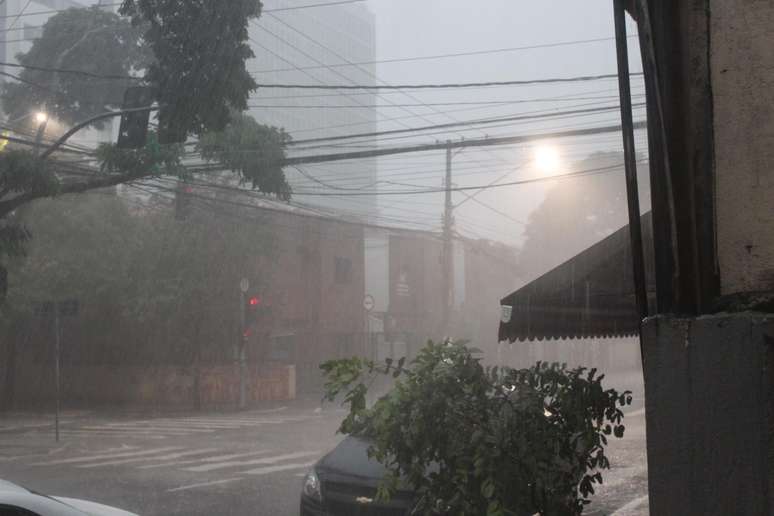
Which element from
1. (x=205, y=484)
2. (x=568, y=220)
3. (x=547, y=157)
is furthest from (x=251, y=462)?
(x=568, y=220)

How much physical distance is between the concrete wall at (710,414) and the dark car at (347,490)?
15.5ft

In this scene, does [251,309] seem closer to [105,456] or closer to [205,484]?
[105,456]

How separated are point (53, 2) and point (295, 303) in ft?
183

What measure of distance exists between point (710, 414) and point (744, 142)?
905mm

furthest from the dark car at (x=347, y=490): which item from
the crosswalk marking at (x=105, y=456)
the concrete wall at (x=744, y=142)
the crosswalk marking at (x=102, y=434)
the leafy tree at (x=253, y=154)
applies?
the crosswalk marking at (x=102, y=434)

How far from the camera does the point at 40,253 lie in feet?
105

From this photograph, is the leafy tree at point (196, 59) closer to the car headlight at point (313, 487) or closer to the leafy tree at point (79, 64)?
the car headlight at point (313, 487)

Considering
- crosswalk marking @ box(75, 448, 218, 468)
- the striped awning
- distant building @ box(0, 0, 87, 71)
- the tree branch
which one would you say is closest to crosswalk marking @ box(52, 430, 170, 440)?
crosswalk marking @ box(75, 448, 218, 468)

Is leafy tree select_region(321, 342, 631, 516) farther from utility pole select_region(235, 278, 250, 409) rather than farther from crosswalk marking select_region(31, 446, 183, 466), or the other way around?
utility pole select_region(235, 278, 250, 409)

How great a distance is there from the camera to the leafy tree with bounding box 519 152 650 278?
52.7 metres

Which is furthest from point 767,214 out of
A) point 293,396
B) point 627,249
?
point 293,396

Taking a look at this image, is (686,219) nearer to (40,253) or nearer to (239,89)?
(239,89)

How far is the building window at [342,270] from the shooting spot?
44625 mm

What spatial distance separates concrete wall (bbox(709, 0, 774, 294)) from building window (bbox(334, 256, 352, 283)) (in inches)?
1633
